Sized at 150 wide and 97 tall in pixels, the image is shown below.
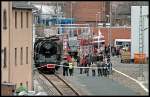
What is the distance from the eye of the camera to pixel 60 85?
46.3 metres

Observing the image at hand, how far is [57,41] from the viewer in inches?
2375

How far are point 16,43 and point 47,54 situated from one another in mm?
14052

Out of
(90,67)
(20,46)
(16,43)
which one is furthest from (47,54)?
(16,43)

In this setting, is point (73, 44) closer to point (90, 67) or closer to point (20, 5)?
point (90, 67)

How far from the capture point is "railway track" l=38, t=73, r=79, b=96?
3975 cm

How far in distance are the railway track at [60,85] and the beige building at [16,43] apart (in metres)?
2.11

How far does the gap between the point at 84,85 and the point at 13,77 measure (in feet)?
15.7

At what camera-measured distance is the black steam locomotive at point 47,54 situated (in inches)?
2266

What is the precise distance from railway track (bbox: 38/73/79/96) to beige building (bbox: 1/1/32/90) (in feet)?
6.91

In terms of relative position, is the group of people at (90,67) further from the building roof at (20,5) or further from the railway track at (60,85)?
the building roof at (20,5)

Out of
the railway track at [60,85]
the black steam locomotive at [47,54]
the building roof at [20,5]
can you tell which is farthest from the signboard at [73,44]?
the building roof at [20,5]

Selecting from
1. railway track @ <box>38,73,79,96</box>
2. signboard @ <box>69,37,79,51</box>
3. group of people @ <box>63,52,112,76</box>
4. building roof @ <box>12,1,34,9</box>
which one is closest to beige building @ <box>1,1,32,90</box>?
building roof @ <box>12,1,34,9</box>

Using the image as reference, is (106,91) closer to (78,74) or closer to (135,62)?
(78,74)

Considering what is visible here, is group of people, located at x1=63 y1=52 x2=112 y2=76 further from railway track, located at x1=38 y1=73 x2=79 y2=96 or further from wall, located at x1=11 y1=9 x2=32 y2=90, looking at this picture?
wall, located at x1=11 y1=9 x2=32 y2=90
